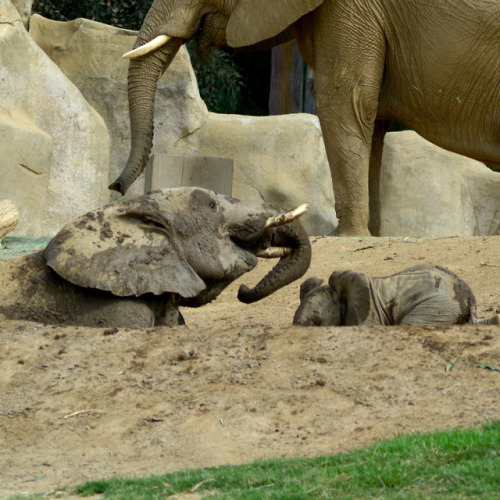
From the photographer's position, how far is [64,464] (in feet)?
12.0

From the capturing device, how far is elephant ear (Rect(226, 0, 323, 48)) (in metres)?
9.26

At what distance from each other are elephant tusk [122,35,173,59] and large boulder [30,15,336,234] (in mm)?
4780

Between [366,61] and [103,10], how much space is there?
26.6 feet

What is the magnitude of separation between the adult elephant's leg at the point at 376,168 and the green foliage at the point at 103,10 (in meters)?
7.01

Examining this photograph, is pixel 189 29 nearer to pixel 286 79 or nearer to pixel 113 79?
pixel 113 79

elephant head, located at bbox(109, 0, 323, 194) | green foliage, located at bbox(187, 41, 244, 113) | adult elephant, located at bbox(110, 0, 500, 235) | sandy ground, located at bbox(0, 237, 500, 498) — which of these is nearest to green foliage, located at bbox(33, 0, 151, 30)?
green foliage, located at bbox(187, 41, 244, 113)

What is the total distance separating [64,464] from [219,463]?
0.58 metres

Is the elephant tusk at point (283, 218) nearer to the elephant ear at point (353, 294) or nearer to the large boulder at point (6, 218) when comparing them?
the elephant ear at point (353, 294)

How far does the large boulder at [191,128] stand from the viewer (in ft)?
45.3

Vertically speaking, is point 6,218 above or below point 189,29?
below

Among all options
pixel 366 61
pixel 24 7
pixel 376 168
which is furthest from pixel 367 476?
pixel 24 7

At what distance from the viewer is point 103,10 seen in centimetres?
1622

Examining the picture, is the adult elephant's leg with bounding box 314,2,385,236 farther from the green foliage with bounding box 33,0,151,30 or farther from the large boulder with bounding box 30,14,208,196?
the green foliage with bounding box 33,0,151,30

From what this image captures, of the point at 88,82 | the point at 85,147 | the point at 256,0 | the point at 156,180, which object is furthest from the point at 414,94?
the point at 88,82
